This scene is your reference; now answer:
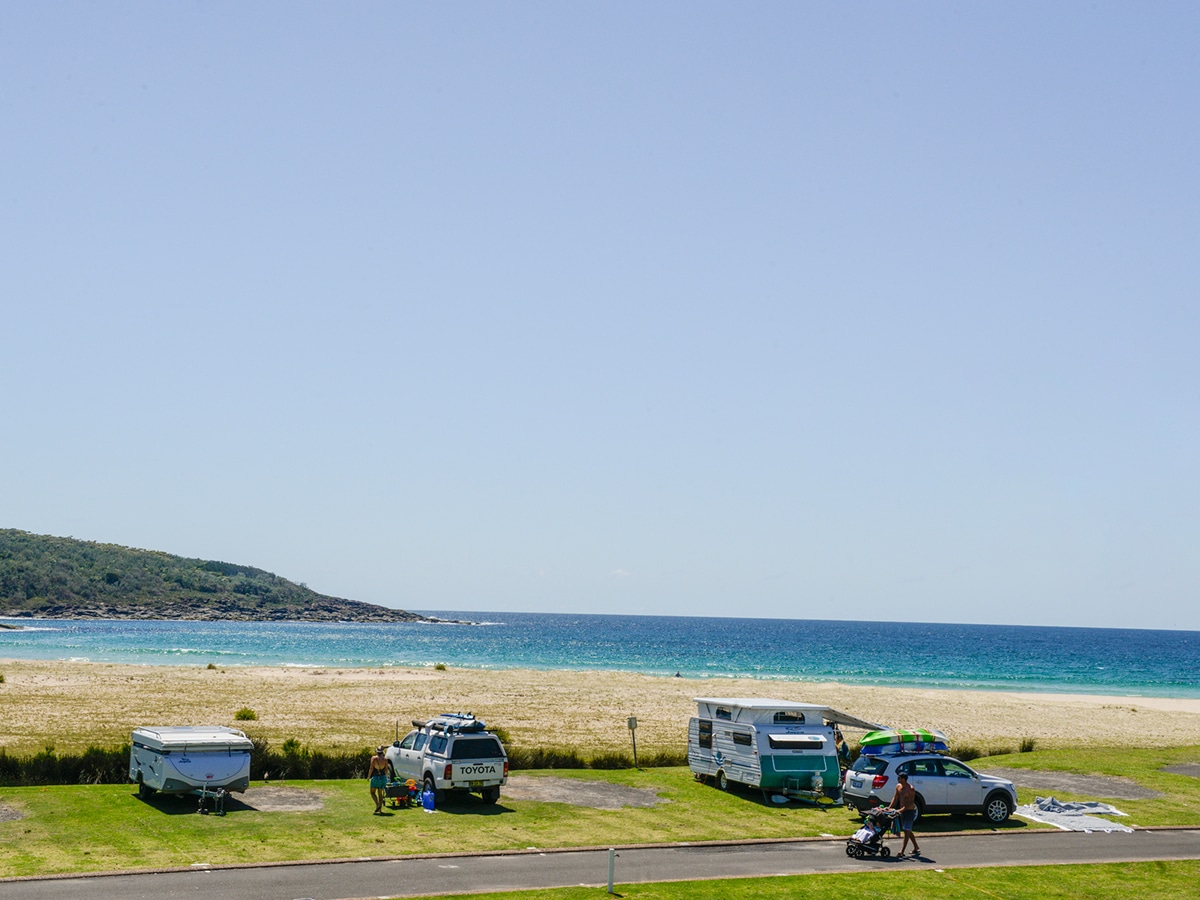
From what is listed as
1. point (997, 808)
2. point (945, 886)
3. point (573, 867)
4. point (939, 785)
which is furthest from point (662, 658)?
point (945, 886)

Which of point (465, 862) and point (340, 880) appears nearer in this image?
point (340, 880)

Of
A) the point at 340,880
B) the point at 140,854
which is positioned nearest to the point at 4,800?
the point at 140,854

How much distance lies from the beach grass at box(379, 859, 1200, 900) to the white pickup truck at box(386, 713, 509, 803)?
8.28 meters

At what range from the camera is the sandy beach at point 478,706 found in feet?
150

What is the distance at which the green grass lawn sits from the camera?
2294 cm

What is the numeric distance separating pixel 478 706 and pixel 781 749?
98.3 feet

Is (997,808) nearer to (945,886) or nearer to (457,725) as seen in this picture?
(945,886)

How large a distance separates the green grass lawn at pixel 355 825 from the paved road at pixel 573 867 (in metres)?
0.88

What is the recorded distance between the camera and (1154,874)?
77.7ft

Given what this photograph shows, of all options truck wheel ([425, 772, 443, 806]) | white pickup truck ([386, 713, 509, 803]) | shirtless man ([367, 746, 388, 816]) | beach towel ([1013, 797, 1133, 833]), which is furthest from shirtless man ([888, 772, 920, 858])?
shirtless man ([367, 746, 388, 816])

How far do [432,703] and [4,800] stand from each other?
1341 inches

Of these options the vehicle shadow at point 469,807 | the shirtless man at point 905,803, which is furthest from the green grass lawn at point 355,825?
the shirtless man at point 905,803

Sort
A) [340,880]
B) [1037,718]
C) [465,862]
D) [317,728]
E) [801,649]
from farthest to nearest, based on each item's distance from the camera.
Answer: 1. [801,649]
2. [1037,718]
3. [317,728]
4. [465,862]
5. [340,880]

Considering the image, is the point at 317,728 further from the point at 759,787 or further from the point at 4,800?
the point at 759,787
